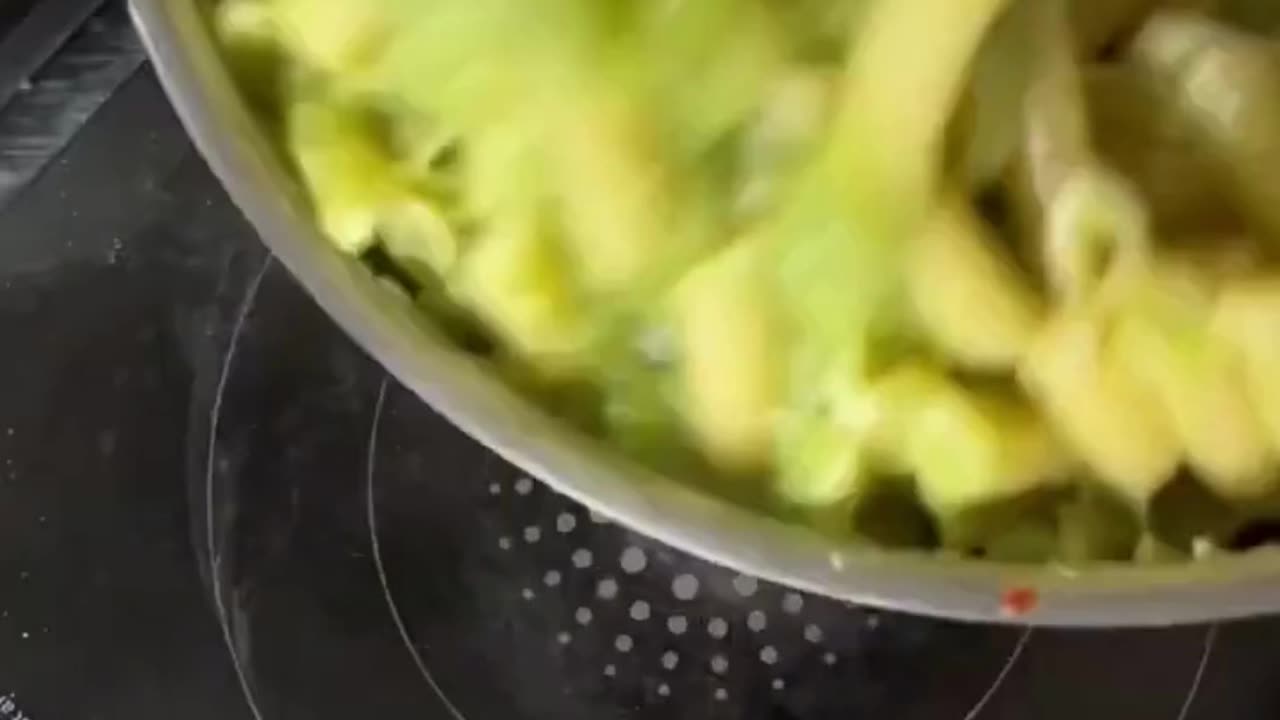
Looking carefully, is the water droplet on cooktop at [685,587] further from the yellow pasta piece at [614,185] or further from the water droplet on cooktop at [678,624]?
the yellow pasta piece at [614,185]

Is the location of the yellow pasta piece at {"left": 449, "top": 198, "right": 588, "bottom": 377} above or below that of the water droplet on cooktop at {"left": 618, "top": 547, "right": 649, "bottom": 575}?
above

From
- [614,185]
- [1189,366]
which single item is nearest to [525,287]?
[614,185]

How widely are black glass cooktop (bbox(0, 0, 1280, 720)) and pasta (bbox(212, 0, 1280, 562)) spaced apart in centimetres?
11

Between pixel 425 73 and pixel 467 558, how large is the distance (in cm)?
18

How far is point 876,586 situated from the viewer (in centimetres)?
42

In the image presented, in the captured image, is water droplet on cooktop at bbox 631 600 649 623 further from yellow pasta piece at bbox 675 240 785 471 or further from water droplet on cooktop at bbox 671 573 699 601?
yellow pasta piece at bbox 675 240 785 471

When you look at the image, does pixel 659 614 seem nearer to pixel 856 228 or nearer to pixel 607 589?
pixel 607 589

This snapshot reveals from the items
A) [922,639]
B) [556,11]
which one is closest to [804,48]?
[556,11]

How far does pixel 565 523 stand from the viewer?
21.7 inches

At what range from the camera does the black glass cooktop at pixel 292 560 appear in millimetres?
539

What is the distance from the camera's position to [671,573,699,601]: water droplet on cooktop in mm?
543

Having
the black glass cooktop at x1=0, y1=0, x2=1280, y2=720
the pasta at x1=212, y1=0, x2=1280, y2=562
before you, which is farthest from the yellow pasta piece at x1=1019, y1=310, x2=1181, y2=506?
the black glass cooktop at x1=0, y1=0, x2=1280, y2=720

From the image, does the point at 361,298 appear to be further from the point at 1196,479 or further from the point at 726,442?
the point at 1196,479

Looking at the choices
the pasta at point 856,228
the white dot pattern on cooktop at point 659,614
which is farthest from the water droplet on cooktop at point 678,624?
the pasta at point 856,228
